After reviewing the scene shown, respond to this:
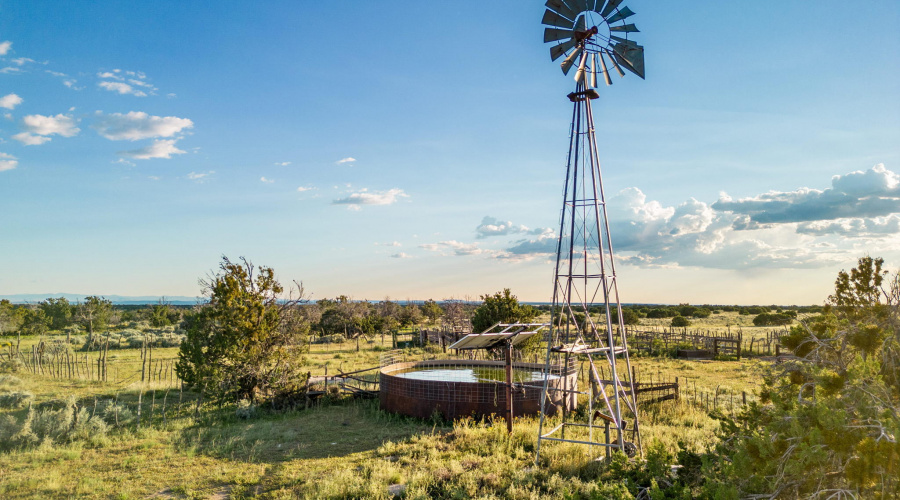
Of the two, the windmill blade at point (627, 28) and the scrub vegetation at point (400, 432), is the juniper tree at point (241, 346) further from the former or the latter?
the windmill blade at point (627, 28)

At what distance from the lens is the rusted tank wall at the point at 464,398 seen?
16.6 m

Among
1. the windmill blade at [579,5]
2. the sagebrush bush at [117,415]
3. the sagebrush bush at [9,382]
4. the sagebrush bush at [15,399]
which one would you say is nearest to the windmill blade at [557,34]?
the windmill blade at [579,5]

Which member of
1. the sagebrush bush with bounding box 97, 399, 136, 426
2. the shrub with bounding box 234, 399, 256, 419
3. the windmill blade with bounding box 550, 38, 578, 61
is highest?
the windmill blade with bounding box 550, 38, 578, 61

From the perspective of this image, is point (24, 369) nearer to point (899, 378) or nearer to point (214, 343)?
point (214, 343)

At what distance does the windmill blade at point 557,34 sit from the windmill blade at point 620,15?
943 mm

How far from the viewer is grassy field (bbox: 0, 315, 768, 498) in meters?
10.9

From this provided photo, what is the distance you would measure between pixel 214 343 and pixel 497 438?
37.3 feet

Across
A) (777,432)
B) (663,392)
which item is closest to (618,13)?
(777,432)

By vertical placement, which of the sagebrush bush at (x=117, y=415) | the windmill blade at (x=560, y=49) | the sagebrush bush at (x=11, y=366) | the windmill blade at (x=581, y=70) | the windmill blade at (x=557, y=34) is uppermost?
the windmill blade at (x=557, y=34)

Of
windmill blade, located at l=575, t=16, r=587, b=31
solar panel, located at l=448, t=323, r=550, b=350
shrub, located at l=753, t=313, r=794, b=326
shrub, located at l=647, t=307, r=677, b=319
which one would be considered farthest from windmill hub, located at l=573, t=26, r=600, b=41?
shrub, located at l=647, t=307, r=677, b=319

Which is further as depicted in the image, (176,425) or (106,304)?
(106,304)

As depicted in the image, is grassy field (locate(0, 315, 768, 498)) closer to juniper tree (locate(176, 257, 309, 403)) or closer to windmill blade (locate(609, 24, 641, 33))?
juniper tree (locate(176, 257, 309, 403))

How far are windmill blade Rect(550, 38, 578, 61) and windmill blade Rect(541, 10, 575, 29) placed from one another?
0.37m

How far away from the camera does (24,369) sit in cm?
2752
